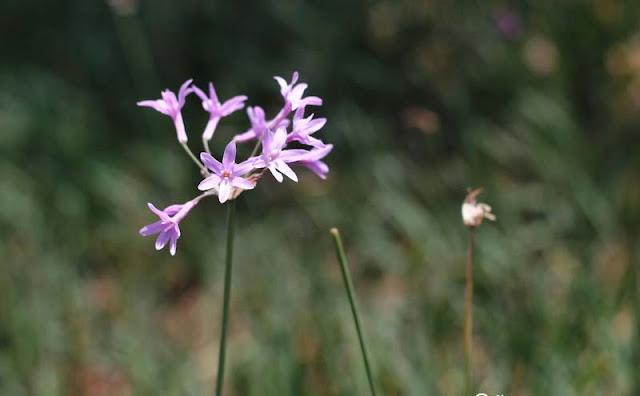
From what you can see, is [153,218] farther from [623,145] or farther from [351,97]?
[623,145]

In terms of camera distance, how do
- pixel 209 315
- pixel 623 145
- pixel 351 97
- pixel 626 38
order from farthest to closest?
1. pixel 351 97
2. pixel 626 38
3. pixel 623 145
4. pixel 209 315

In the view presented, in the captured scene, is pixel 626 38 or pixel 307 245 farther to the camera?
pixel 626 38

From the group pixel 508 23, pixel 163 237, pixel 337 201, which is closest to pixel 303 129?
pixel 163 237

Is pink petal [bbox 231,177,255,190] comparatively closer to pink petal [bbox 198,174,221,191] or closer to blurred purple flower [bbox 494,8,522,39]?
pink petal [bbox 198,174,221,191]

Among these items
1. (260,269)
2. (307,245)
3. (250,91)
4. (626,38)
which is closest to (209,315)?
(260,269)

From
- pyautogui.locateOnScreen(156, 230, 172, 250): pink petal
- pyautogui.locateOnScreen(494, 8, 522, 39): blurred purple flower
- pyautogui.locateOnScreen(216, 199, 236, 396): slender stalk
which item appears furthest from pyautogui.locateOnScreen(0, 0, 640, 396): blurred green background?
pyautogui.locateOnScreen(156, 230, 172, 250): pink petal

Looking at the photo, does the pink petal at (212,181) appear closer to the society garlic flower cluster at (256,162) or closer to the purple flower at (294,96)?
the society garlic flower cluster at (256,162)
